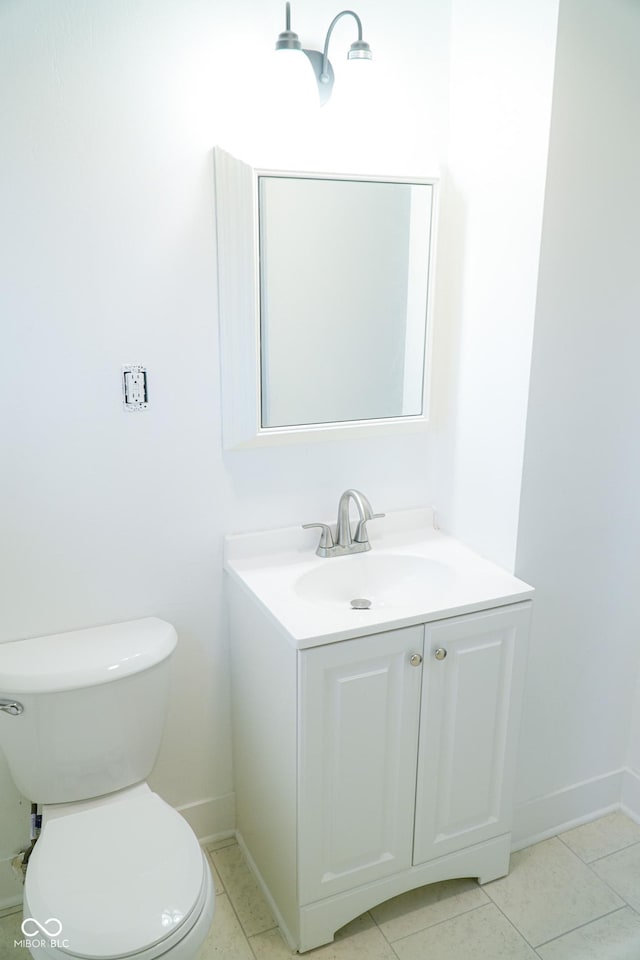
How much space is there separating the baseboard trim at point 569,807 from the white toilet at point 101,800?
103 cm

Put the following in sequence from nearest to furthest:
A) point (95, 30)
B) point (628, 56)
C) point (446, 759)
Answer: point (95, 30) → point (628, 56) → point (446, 759)

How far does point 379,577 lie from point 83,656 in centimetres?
78

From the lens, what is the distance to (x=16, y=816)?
1907mm

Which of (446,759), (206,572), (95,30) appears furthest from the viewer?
(206,572)

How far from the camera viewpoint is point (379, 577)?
2.02 metres

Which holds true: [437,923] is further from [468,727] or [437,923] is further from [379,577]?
[379,577]

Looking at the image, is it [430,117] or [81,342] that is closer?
[81,342]

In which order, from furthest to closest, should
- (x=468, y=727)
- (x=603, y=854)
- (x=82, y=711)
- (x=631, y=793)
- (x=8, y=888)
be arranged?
1. (x=631, y=793)
2. (x=603, y=854)
3. (x=8, y=888)
4. (x=468, y=727)
5. (x=82, y=711)

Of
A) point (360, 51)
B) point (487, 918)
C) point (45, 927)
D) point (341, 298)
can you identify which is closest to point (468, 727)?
point (487, 918)

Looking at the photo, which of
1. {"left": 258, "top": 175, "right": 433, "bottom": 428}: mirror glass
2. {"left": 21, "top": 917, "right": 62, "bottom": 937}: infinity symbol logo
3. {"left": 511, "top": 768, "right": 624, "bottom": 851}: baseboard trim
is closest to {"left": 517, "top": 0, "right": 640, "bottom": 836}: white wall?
{"left": 511, "top": 768, "right": 624, "bottom": 851}: baseboard trim

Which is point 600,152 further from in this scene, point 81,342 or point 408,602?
point 81,342

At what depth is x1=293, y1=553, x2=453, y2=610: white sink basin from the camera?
1939mm

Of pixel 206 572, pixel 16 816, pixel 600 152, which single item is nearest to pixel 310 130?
pixel 600 152

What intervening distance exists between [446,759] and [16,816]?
1.10 m
